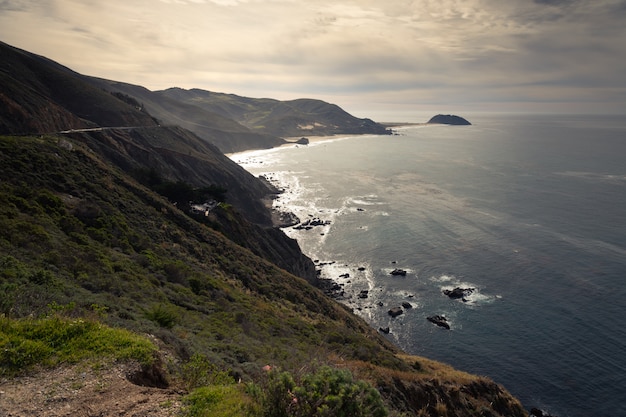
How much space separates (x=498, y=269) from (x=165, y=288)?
61.7 meters

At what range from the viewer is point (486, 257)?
69.9 meters

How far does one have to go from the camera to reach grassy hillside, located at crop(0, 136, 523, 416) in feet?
50.4

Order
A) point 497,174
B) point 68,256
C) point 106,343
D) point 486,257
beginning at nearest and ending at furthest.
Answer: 1. point 106,343
2. point 68,256
3. point 486,257
4. point 497,174

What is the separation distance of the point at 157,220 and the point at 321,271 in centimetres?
3613

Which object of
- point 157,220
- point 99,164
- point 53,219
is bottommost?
point 157,220

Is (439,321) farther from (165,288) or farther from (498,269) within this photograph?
(165,288)

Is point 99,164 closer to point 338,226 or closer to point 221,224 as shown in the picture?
point 221,224

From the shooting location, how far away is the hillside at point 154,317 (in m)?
9.39

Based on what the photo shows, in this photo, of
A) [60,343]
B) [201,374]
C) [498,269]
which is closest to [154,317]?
[60,343]

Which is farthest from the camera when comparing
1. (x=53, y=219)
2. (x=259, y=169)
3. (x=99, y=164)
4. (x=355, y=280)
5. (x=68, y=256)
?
(x=259, y=169)

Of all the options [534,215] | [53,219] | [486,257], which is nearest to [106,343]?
[53,219]

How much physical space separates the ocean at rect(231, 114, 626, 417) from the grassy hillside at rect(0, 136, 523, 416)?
589 inches

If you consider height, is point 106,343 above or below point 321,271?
above

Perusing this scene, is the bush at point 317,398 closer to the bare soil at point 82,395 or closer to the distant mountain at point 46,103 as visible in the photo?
the bare soil at point 82,395
